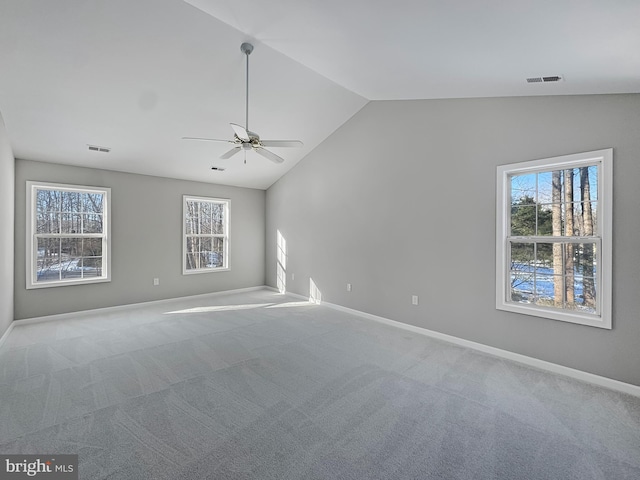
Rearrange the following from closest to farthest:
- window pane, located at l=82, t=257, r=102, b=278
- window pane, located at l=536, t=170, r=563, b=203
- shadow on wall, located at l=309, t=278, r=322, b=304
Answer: window pane, located at l=536, t=170, r=563, b=203
window pane, located at l=82, t=257, r=102, b=278
shadow on wall, located at l=309, t=278, r=322, b=304

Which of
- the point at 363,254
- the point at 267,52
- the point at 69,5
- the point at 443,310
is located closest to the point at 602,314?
the point at 443,310

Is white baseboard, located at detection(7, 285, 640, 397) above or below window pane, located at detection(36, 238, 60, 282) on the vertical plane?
below

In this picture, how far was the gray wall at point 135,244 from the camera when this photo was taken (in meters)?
4.59

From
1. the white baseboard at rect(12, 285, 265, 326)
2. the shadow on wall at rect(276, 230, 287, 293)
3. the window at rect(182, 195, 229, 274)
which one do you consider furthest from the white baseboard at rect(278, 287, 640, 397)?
the window at rect(182, 195, 229, 274)

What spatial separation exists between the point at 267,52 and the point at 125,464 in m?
3.85

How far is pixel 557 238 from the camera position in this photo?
3109mm

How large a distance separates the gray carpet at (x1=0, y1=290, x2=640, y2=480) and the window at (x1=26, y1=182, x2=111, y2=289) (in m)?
1.39

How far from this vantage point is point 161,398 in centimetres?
249

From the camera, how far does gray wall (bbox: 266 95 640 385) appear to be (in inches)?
105

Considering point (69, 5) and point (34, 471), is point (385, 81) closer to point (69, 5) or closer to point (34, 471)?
point (69, 5)

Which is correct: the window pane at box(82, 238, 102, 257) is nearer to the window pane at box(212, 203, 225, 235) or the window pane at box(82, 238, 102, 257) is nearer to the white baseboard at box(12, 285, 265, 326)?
the white baseboard at box(12, 285, 265, 326)

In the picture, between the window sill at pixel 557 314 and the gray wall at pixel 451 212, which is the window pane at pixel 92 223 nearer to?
the gray wall at pixel 451 212

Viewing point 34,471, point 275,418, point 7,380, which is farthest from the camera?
point 7,380

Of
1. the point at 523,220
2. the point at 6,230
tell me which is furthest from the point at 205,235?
the point at 523,220
